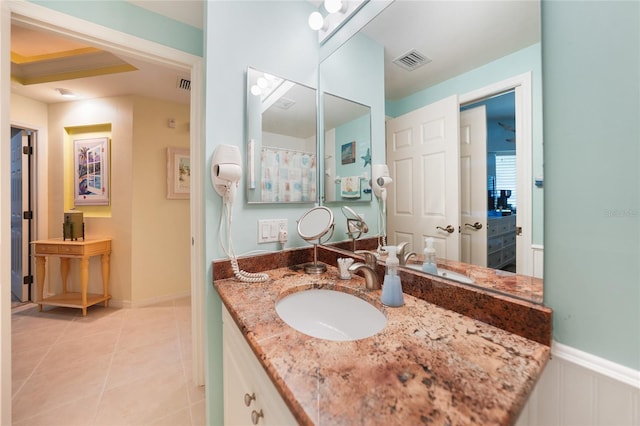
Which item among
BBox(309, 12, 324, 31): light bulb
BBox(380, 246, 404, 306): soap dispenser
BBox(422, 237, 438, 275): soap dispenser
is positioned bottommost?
BBox(380, 246, 404, 306): soap dispenser

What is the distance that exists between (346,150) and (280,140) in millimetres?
370

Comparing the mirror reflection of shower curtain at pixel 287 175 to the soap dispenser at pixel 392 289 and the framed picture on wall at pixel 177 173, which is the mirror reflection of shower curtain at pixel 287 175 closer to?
the soap dispenser at pixel 392 289

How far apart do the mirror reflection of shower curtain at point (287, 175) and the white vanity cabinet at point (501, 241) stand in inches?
35.6

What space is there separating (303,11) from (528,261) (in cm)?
164

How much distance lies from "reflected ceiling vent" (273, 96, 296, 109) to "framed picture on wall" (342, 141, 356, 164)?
0.38 m

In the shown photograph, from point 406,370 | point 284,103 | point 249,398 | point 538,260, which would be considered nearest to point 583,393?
point 538,260

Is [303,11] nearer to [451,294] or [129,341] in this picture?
[451,294]

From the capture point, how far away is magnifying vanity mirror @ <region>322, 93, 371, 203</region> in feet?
4.02

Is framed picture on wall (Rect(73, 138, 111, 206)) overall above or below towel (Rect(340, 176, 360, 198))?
above

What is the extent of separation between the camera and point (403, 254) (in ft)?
3.22

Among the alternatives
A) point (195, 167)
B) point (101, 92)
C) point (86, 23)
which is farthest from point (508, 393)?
point (101, 92)

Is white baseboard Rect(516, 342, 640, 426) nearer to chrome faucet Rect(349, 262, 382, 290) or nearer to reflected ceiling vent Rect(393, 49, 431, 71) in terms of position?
chrome faucet Rect(349, 262, 382, 290)

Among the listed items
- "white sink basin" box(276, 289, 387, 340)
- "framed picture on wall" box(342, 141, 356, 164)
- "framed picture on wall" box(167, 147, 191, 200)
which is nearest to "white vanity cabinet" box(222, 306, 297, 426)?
"white sink basin" box(276, 289, 387, 340)

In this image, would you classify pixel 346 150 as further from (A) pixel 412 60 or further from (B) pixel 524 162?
(B) pixel 524 162
